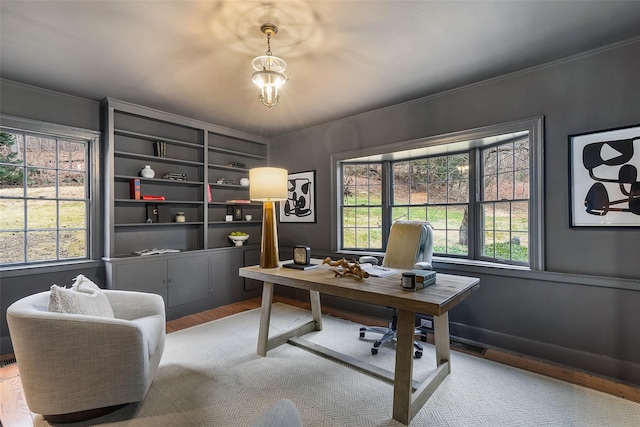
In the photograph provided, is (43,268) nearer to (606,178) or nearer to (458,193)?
(458,193)

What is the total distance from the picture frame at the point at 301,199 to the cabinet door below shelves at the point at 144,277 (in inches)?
72.1

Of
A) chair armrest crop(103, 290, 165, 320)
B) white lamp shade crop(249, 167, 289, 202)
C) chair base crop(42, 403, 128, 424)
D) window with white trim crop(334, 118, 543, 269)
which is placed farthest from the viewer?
window with white trim crop(334, 118, 543, 269)

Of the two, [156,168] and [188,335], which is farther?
[156,168]

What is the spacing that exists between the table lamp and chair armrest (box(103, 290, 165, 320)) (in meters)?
0.89

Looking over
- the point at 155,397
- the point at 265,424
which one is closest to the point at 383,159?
the point at 155,397

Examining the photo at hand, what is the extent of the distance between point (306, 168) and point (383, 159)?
1.13 metres

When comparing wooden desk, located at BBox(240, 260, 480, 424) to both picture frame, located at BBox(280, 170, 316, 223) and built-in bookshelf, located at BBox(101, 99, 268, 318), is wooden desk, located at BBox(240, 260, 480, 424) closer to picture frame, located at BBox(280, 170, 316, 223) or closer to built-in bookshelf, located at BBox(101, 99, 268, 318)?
built-in bookshelf, located at BBox(101, 99, 268, 318)

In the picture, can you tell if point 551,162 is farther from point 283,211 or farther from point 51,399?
point 51,399

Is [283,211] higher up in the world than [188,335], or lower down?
higher up

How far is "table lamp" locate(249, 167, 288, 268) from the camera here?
262 cm

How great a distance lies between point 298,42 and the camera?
2246 millimetres

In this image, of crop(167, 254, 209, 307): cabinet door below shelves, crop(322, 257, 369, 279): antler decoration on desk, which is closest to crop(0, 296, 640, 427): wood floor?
crop(167, 254, 209, 307): cabinet door below shelves

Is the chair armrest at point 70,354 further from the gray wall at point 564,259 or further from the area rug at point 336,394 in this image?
the gray wall at point 564,259

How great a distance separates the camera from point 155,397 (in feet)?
6.87
